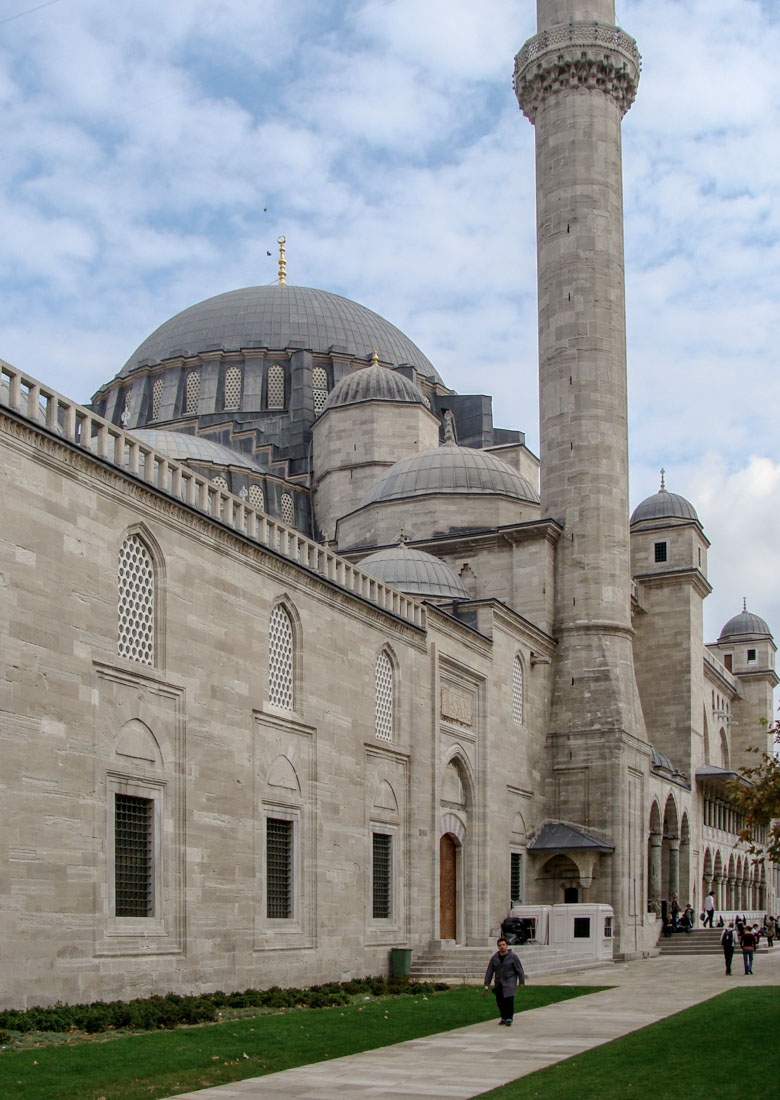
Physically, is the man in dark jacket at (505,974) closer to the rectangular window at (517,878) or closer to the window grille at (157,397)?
the rectangular window at (517,878)

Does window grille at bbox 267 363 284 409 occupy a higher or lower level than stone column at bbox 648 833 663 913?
higher

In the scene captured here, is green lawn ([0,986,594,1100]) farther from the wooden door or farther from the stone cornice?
the stone cornice

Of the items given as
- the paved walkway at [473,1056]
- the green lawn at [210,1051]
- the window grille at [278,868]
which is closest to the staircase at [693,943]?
the paved walkway at [473,1056]

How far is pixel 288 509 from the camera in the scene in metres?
40.9

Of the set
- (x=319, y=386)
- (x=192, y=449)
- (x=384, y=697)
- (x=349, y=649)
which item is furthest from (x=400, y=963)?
(x=319, y=386)

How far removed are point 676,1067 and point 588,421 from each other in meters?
22.6

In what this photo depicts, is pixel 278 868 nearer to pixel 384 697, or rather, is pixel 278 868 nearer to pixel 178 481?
pixel 384 697

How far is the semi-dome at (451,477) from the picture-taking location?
1396 inches

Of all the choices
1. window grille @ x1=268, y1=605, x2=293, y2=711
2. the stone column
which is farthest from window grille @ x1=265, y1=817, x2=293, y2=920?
the stone column

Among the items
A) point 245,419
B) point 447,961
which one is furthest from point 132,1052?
point 245,419

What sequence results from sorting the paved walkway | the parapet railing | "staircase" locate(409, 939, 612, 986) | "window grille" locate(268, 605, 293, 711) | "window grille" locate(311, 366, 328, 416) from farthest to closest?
"window grille" locate(311, 366, 328, 416)
"staircase" locate(409, 939, 612, 986)
"window grille" locate(268, 605, 293, 711)
the parapet railing
the paved walkway

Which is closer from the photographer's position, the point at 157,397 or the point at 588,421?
the point at 588,421

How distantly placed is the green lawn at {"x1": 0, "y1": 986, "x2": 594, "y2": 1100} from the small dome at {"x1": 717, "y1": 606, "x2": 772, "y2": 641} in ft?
132

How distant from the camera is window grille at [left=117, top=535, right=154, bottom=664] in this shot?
54.5 feet
